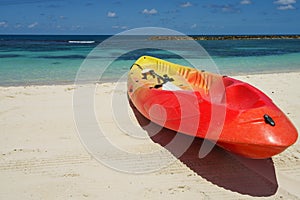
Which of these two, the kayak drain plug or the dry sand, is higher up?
the kayak drain plug

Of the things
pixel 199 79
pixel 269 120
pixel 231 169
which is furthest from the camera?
pixel 199 79

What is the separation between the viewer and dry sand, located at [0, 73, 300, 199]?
9.77ft

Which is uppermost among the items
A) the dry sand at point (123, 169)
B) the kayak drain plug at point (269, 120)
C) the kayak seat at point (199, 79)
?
the kayak drain plug at point (269, 120)

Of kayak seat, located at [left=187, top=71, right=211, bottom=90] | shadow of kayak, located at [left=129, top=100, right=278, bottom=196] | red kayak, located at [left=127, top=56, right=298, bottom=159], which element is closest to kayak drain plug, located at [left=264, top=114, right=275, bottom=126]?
red kayak, located at [left=127, top=56, right=298, bottom=159]

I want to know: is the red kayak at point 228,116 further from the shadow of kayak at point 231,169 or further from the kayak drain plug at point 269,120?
the shadow of kayak at point 231,169

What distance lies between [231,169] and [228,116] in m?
0.69

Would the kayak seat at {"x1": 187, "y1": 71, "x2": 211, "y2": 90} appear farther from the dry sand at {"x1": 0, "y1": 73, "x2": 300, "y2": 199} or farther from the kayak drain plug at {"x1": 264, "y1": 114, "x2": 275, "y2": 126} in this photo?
the kayak drain plug at {"x1": 264, "y1": 114, "x2": 275, "y2": 126}

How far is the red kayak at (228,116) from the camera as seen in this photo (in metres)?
2.85

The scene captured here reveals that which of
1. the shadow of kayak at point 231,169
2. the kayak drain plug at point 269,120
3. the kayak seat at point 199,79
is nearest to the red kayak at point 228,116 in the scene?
the kayak drain plug at point 269,120

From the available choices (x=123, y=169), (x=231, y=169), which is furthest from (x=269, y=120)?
(x=123, y=169)

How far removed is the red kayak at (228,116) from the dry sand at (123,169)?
0.38 m

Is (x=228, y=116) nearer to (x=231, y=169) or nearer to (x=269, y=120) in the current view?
(x=269, y=120)

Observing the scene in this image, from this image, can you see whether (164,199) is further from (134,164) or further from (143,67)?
(143,67)

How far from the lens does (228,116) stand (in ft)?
10.1
